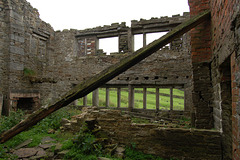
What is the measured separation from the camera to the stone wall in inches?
148

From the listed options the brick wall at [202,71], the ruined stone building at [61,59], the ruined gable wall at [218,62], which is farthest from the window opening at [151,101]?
the ruined gable wall at [218,62]

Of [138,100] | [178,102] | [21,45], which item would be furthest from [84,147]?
[178,102]

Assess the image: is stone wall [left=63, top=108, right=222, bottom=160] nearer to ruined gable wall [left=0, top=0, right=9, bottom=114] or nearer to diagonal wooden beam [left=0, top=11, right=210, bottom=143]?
diagonal wooden beam [left=0, top=11, right=210, bottom=143]

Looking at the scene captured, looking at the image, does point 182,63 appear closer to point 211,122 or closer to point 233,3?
point 211,122

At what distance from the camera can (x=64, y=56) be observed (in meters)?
13.0

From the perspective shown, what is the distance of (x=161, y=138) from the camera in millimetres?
4352

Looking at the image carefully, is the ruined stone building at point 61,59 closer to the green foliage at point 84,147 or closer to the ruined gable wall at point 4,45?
the ruined gable wall at point 4,45

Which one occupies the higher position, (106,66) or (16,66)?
(106,66)

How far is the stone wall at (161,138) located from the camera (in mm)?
3765

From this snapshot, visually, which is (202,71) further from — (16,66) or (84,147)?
(16,66)

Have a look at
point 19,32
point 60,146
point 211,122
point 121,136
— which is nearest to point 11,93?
point 19,32

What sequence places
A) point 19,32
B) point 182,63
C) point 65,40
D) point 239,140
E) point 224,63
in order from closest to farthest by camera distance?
1. point 239,140
2. point 224,63
3. point 19,32
4. point 182,63
5. point 65,40

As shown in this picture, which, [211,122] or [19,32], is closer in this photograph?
[211,122]

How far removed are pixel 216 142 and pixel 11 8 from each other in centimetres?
1120
